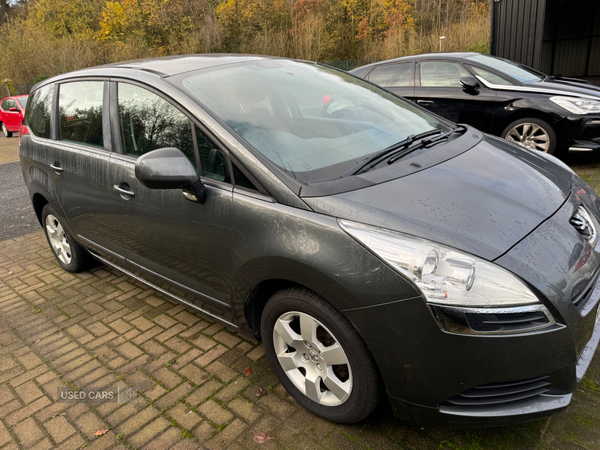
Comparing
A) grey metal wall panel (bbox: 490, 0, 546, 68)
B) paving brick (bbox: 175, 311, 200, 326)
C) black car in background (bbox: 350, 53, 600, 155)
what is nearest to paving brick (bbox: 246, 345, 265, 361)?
paving brick (bbox: 175, 311, 200, 326)

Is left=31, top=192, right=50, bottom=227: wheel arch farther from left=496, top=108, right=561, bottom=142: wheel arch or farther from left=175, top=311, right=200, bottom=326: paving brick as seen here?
left=496, top=108, right=561, bottom=142: wheel arch

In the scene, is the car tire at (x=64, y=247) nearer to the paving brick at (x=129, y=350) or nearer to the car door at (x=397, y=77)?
the paving brick at (x=129, y=350)

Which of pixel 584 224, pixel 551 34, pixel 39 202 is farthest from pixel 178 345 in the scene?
pixel 551 34

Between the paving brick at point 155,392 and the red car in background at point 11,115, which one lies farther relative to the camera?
the red car in background at point 11,115

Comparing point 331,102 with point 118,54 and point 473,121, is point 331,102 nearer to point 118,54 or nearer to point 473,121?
point 473,121

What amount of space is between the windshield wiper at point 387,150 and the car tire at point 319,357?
641 millimetres

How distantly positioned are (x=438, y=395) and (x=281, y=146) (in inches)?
53.5

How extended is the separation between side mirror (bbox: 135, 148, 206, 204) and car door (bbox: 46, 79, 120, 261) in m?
0.90

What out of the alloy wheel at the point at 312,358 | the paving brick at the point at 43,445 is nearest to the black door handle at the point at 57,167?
the paving brick at the point at 43,445

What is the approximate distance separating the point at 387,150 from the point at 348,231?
74cm

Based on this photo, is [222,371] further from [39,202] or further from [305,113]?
[39,202]

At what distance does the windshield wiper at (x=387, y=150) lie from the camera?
220 centimetres

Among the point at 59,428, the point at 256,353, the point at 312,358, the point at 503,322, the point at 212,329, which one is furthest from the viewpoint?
the point at 212,329

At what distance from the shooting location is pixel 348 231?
186 centimetres
